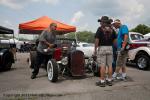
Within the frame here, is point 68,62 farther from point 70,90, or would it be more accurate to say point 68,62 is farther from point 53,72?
point 70,90

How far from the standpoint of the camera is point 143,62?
11734mm

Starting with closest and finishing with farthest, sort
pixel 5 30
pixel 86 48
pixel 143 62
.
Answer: pixel 5 30, pixel 143 62, pixel 86 48

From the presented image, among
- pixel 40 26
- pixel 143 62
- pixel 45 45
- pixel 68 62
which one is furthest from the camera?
pixel 40 26

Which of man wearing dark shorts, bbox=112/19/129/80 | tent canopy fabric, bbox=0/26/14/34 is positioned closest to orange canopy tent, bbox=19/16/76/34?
tent canopy fabric, bbox=0/26/14/34

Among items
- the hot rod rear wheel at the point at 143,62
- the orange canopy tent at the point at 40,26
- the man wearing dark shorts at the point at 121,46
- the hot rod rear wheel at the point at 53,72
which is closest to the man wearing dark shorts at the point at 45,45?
the hot rod rear wheel at the point at 53,72

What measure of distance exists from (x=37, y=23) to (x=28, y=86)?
29.0 ft

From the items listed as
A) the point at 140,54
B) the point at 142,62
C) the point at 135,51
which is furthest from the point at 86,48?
the point at 142,62

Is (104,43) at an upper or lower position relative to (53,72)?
upper

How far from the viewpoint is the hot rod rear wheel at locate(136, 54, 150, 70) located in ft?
37.8

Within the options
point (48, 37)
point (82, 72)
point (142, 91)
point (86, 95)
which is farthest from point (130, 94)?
point (48, 37)

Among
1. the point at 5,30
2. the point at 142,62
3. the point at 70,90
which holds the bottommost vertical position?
the point at 70,90

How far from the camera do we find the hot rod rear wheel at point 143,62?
11.5m

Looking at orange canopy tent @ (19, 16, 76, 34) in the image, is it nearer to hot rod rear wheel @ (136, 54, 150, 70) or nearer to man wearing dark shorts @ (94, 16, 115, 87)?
hot rod rear wheel @ (136, 54, 150, 70)

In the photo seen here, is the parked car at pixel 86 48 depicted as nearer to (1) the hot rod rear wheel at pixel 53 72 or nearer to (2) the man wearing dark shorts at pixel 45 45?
(2) the man wearing dark shorts at pixel 45 45
